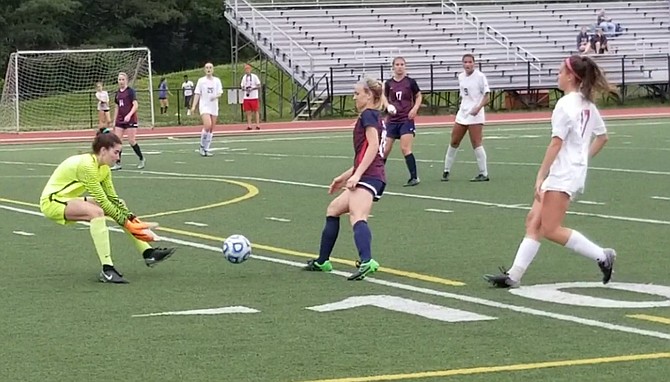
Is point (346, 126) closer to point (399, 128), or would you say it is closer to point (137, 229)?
point (399, 128)

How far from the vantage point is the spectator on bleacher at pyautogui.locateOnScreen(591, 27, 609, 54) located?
147 feet

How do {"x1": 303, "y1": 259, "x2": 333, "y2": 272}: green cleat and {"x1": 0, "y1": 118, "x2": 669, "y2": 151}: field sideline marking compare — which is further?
{"x1": 0, "y1": 118, "x2": 669, "y2": 151}: field sideline marking

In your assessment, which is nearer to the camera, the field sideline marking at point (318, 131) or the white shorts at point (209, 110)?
the white shorts at point (209, 110)

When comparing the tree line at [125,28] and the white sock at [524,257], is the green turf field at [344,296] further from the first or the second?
the tree line at [125,28]

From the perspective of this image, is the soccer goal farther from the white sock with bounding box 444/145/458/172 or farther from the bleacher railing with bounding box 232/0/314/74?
the white sock with bounding box 444/145/458/172

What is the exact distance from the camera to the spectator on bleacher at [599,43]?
1762 inches

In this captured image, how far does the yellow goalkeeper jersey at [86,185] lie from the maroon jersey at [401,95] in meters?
8.64

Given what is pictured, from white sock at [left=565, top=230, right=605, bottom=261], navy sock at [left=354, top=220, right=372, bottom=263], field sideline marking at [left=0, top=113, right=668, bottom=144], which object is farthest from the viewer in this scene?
field sideline marking at [left=0, top=113, right=668, bottom=144]

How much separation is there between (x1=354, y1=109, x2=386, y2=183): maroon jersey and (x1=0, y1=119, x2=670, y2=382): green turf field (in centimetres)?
85

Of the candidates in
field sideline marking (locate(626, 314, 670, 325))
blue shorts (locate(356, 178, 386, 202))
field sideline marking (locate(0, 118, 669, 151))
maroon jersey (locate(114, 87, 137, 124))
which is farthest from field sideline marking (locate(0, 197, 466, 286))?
field sideline marking (locate(0, 118, 669, 151))

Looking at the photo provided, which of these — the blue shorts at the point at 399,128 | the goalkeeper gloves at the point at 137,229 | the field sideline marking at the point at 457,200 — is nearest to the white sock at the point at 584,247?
the goalkeeper gloves at the point at 137,229

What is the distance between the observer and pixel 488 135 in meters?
31.4

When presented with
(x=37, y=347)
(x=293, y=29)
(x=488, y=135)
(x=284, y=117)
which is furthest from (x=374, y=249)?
(x=293, y=29)

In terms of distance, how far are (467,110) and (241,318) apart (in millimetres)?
10910
